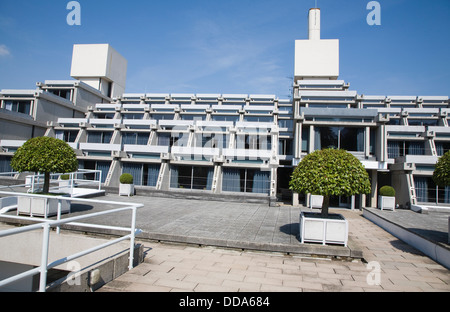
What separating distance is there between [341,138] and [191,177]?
1315 centimetres

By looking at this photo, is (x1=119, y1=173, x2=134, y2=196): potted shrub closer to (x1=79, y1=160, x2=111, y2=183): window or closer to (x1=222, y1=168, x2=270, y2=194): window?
(x1=79, y1=160, x2=111, y2=183): window

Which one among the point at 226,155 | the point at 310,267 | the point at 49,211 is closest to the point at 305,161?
the point at 310,267

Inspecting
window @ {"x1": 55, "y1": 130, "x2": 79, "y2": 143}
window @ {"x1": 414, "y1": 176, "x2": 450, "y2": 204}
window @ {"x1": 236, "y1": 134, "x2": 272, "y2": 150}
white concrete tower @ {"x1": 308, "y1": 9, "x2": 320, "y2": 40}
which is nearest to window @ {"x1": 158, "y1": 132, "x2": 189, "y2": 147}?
window @ {"x1": 236, "y1": 134, "x2": 272, "y2": 150}

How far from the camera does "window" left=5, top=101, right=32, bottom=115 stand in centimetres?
2999

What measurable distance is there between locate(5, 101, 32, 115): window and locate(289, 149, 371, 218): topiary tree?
35333mm

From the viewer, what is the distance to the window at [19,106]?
30.0 meters

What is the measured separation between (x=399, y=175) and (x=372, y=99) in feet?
63.2

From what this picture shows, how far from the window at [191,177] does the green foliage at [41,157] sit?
11868mm

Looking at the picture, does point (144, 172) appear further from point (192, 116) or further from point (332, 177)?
point (332, 177)

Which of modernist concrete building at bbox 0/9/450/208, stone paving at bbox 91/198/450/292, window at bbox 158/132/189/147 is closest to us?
stone paving at bbox 91/198/450/292

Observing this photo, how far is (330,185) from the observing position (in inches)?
283

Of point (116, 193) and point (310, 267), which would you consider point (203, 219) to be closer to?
point (310, 267)

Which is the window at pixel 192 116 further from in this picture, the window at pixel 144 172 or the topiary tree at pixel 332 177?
the topiary tree at pixel 332 177

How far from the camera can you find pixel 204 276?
196 inches
